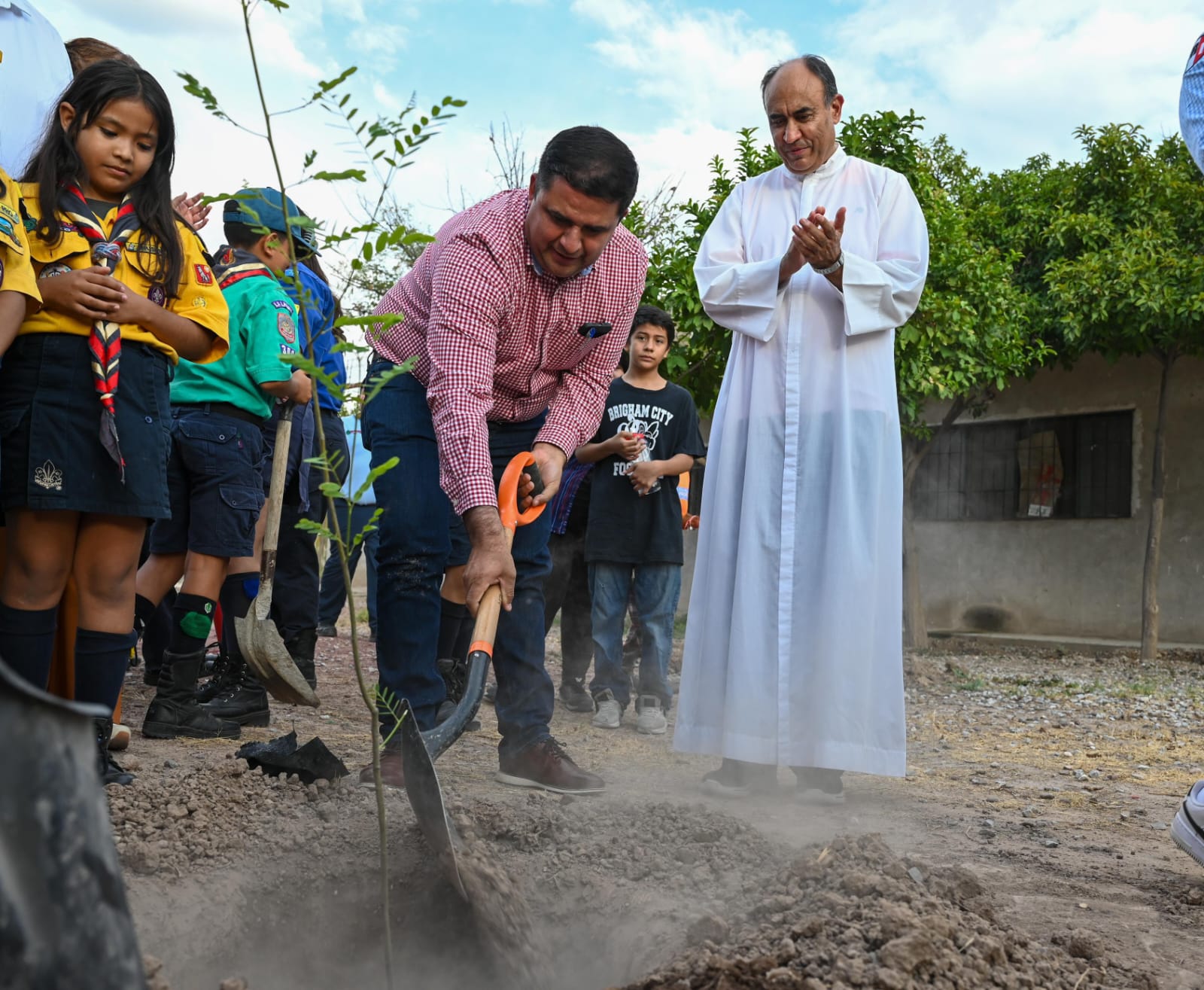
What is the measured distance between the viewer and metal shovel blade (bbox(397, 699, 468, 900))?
2.04 metres

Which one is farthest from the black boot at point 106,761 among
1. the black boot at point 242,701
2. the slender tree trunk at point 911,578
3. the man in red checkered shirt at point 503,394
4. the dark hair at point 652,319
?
the slender tree trunk at point 911,578

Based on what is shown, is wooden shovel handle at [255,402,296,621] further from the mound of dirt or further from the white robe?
the mound of dirt

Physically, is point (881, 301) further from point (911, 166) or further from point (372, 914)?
point (911, 166)

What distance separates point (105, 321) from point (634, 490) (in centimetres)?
305

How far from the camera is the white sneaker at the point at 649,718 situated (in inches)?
195

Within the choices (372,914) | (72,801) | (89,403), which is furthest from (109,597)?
(72,801)

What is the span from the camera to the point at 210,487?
3.85 meters

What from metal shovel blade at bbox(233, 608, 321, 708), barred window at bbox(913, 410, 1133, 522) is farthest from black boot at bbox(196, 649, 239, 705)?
barred window at bbox(913, 410, 1133, 522)

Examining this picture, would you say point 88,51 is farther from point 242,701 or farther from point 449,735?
point 449,735

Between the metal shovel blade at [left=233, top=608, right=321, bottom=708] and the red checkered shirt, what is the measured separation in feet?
3.33

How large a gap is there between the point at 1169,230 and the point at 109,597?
34.9ft

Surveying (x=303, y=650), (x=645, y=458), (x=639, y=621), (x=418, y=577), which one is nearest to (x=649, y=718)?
(x=639, y=621)

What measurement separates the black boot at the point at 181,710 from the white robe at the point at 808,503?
1.59m

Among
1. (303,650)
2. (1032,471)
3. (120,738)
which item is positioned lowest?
(120,738)
